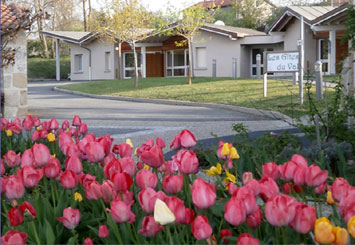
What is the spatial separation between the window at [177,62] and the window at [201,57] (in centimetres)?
200

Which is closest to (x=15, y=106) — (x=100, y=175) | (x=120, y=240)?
(x=100, y=175)

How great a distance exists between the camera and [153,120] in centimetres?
1447

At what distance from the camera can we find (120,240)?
2.54 m

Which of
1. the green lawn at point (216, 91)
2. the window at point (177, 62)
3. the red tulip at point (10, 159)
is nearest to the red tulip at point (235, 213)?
the red tulip at point (10, 159)

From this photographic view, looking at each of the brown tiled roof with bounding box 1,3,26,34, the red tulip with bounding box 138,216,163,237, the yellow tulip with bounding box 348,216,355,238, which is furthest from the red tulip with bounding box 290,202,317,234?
the brown tiled roof with bounding box 1,3,26,34

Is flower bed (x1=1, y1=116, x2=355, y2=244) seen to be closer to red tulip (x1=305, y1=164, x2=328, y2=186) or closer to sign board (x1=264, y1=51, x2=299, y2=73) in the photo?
red tulip (x1=305, y1=164, x2=328, y2=186)

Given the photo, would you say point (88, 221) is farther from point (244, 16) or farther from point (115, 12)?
point (244, 16)

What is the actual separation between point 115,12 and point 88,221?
28738 mm

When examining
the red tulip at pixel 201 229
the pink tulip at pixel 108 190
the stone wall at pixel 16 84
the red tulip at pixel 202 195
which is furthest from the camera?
the stone wall at pixel 16 84

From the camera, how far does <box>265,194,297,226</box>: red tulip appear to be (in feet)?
6.54

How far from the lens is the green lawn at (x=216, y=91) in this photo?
18127mm

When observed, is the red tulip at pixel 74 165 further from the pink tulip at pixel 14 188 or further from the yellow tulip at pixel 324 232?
the yellow tulip at pixel 324 232

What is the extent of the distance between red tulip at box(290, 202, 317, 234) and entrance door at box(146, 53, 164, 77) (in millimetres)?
41735

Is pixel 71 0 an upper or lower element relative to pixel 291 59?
upper
